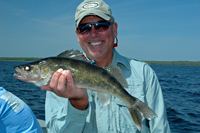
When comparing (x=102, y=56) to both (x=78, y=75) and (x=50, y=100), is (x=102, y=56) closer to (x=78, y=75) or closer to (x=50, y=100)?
(x=78, y=75)

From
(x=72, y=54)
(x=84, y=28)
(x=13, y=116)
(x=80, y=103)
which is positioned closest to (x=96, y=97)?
(x=80, y=103)

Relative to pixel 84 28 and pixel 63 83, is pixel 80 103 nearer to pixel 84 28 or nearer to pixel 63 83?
pixel 63 83

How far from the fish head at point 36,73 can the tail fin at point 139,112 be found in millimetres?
1499

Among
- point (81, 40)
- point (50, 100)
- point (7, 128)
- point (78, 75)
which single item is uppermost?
point (81, 40)

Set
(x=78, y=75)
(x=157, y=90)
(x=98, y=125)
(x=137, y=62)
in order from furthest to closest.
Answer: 1. (x=137, y=62)
2. (x=157, y=90)
3. (x=98, y=125)
4. (x=78, y=75)

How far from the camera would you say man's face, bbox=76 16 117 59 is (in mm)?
3586

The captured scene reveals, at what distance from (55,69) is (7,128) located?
5.20 feet

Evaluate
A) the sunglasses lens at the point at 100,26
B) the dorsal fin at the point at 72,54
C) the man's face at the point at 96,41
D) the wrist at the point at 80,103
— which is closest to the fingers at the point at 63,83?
the wrist at the point at 80,103

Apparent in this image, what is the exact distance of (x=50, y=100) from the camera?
349 cm

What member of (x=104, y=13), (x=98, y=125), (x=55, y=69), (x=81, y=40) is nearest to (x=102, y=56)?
(x=81, y=40)

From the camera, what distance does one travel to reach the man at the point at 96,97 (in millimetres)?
3098

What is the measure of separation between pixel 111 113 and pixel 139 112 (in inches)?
23.9

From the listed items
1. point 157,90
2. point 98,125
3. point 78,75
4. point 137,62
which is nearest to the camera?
point 78,75

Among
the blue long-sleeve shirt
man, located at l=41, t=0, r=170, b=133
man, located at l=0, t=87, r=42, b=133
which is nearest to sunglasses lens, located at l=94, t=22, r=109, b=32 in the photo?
man, located at l=41, t=0, r=170, b=133
